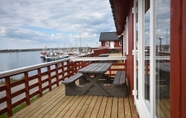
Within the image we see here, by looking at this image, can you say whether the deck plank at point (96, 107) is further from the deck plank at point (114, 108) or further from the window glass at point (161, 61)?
the window glass at point (161, 61)

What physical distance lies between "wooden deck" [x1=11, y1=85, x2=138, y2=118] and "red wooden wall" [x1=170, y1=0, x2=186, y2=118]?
6.92 ft

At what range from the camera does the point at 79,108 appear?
311 cm

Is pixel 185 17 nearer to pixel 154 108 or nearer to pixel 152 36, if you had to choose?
pixel 152 36

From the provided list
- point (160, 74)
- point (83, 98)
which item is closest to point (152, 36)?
point (160, 74)

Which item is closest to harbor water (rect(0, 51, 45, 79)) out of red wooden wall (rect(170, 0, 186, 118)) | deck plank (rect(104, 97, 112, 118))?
deck plank (rect(104, 97, 112, 118))

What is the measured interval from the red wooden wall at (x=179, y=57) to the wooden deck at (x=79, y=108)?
2.11 metres

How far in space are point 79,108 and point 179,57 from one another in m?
2.66

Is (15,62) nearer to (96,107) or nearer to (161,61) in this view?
(96,107)

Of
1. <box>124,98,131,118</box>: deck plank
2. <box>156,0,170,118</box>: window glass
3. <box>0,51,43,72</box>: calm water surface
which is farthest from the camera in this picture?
<box>0,51,43,72</box>: calm water surface

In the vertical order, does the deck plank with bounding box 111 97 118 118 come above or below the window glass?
below

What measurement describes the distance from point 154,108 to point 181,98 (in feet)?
2.65

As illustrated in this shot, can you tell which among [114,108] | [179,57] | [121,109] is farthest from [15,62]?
[179,57]

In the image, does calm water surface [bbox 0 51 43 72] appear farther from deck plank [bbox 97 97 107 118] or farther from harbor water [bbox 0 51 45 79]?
deck plank [bbox 97 97 107 118]

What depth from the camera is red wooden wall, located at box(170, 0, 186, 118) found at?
63 cm
